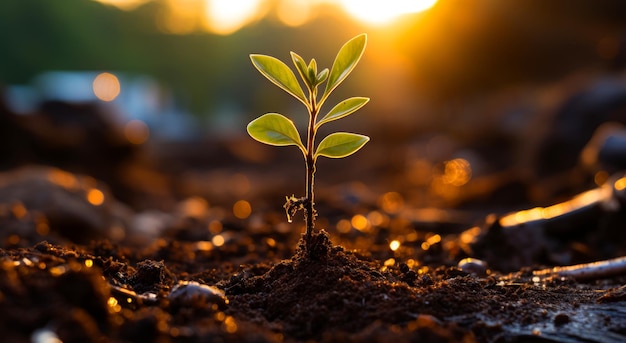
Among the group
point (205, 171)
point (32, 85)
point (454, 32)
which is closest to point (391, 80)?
point (454, 32)

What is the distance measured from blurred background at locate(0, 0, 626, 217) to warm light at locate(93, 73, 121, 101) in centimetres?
16

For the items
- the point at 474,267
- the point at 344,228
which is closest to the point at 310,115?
the point at 474,267

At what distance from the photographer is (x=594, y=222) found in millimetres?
4469

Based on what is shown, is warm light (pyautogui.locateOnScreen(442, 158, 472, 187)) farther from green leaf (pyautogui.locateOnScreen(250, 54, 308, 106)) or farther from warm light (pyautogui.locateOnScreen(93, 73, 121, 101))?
warm light (pyautogui.locateOnScreen(93, 73, 121, 101))

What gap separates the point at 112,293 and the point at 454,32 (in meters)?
21.7

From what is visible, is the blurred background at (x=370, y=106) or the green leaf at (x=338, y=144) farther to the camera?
the blurred background at (x=370, y=106)

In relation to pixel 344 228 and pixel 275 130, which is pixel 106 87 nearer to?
pixel 344 228

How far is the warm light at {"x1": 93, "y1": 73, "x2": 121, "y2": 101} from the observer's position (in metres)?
36.9

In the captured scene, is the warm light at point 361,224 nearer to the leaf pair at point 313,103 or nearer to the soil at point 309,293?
the soil at point 309,293

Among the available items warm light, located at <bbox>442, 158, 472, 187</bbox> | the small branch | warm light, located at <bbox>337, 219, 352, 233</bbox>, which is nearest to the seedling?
the small branch

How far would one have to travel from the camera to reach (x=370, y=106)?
46.5 meters

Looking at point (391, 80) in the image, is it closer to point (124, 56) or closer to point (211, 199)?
point (124, 56)

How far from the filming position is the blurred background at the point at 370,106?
1025cm

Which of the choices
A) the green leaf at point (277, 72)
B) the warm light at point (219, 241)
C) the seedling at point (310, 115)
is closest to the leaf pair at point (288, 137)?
the seedling at point (310, 115)
